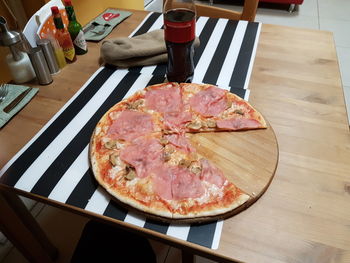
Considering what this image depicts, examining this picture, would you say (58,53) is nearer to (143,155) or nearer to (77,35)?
(77,35)

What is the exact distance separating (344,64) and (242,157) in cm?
222

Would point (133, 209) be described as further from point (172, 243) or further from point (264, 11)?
point (264, 11)

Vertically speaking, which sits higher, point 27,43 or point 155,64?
point 27,43

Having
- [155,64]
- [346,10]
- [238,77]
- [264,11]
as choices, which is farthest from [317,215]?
[346,10]

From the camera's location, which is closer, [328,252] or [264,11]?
[328,252]

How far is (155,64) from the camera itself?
1.16 m

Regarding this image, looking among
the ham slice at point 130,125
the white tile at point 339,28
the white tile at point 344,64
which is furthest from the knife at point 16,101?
the white tile at point 339,28

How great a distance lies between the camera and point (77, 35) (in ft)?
3.81

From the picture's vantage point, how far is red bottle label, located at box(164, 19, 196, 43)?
35.0 inches

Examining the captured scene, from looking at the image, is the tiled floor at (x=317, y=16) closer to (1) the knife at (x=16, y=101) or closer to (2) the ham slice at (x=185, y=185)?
(2) the ham slice at (x=185, y=185)

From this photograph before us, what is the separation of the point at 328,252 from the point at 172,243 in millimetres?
322

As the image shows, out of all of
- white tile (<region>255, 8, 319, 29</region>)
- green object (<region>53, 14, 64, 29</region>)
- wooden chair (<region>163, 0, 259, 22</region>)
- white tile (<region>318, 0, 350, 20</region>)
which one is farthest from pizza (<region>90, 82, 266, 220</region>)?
A: white tile (<region>318, 0, 350, 20</region>)

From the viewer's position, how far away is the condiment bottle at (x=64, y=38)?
1.03m

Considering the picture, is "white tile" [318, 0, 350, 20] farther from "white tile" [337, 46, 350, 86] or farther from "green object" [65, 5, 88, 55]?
"green object" [65, 5, 88, 55]
